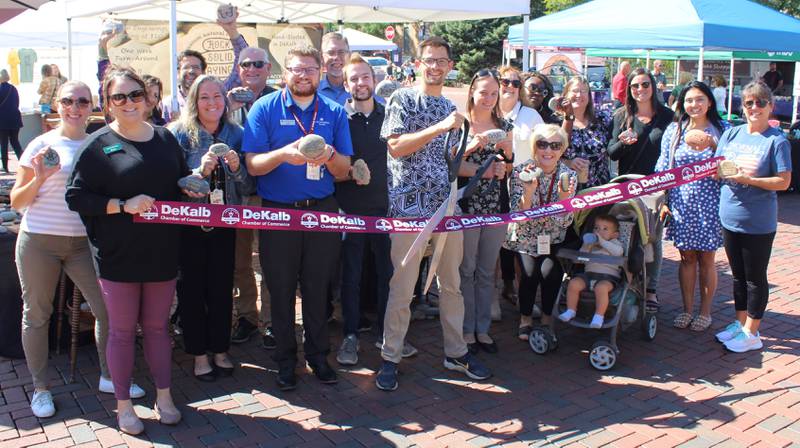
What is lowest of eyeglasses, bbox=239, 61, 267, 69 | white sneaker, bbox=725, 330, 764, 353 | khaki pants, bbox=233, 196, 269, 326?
white sneaker, bbox=725, 330, 764, 353

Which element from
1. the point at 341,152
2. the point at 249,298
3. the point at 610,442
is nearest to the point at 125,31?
the point at 249,298

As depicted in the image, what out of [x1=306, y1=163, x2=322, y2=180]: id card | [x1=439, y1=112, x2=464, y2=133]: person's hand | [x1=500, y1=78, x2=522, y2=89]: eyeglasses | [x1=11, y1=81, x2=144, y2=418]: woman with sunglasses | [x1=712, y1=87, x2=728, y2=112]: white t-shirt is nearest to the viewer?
[x1=11, y1=81, x2=144, y2=418]: woman with sunglasses

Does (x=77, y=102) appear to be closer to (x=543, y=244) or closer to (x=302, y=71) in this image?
(x=302, y=71)

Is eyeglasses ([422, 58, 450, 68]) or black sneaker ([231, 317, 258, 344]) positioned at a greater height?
eyeglasses ([422, 58, 450, 68])

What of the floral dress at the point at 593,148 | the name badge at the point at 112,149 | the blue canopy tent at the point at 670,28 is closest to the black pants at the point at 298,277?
the name badge at the point at 112,149

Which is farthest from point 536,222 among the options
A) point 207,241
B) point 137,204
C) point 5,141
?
point 5,141

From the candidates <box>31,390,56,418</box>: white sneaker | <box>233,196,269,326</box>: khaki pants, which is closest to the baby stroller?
<box>233,196,269,326</box>: khaki pants

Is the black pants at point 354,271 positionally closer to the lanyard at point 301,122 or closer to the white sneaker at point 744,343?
the lanyard at point 301,122

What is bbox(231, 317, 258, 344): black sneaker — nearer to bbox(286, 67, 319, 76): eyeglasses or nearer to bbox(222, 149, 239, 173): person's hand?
bbox(222, 149, 239, 173): person's hand

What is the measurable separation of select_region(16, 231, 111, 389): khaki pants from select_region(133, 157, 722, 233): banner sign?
63 cm

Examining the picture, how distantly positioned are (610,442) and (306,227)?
6.63ft

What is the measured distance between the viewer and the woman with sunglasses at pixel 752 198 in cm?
474

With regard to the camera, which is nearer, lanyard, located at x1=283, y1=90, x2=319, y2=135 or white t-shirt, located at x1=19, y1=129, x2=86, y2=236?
white t-shirt, located at x1=19, y1=129, x2=86, y2=236

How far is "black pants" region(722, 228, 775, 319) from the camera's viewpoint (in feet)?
Result: 16.0
